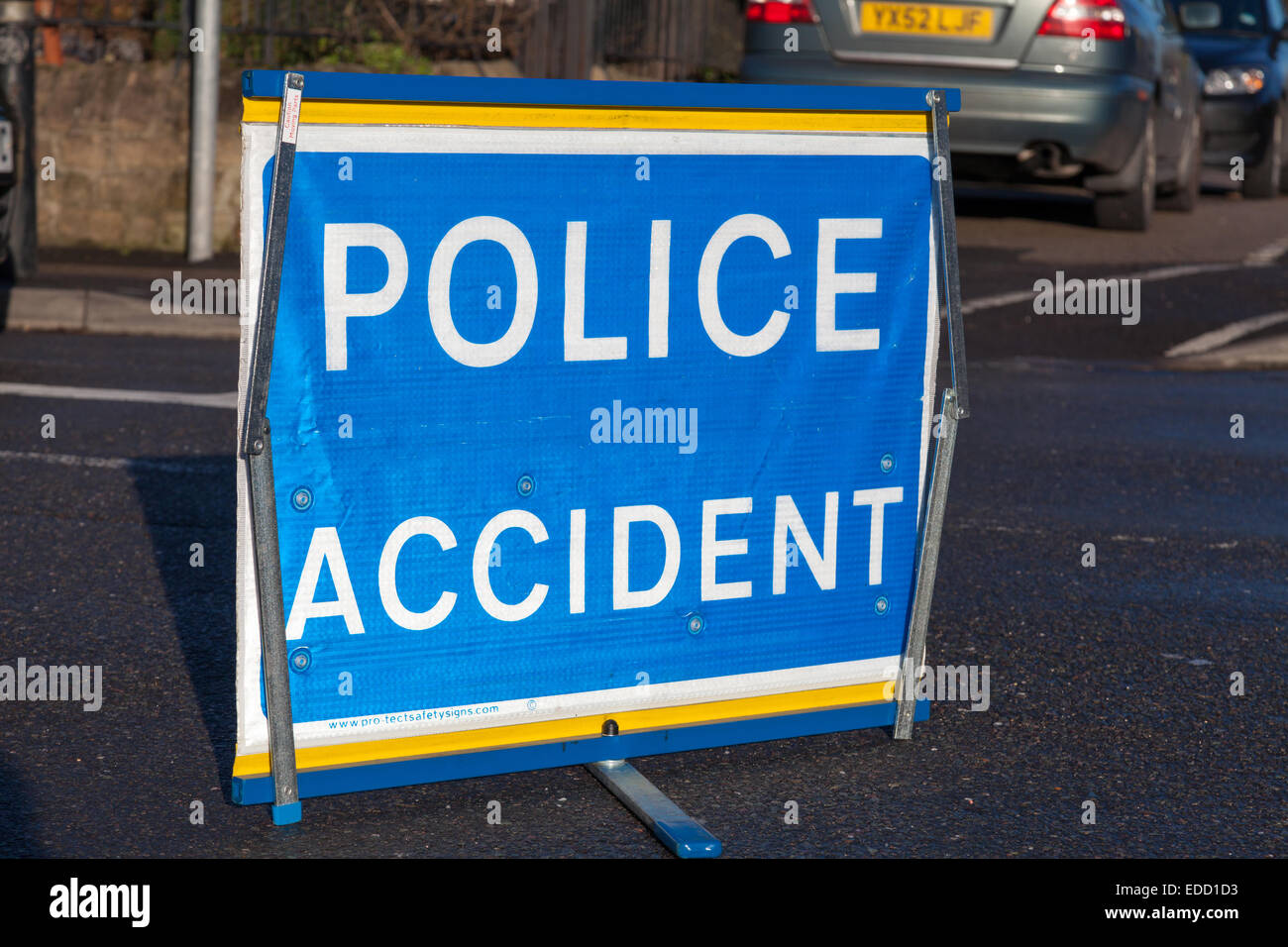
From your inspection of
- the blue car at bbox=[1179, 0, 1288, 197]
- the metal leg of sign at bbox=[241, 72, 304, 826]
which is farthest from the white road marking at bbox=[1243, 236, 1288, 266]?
the metal leg of sign at bbox=[241, 72, 304, 826]

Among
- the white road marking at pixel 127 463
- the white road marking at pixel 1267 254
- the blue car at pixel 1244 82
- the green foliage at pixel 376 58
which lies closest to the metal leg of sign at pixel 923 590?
the white road marking at pixel 127 463

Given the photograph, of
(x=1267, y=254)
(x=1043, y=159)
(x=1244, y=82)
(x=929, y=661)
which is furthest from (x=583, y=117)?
(x=1244, y=82)

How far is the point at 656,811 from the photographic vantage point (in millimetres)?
3244

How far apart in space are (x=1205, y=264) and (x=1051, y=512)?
22.2 feet

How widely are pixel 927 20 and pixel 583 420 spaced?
25.2 feet

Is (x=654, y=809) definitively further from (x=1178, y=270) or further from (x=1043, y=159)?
(x=1178, y=270)

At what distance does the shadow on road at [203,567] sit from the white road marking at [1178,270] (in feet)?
17.9

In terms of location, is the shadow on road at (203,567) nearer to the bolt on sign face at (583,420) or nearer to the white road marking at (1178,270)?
the bolt on sign face at (583,420)

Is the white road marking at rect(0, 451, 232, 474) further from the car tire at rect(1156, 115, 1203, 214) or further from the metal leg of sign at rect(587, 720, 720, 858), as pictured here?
the car tire at rect(1156, 115, 1203, 214)

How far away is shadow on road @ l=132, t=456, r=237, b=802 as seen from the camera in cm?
385

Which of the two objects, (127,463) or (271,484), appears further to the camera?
(127,463)

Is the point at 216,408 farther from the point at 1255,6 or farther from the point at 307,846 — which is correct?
the point at 1255,6

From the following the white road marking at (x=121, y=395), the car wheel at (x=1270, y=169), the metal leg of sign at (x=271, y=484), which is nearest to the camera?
the metal leg of sign at (x=271, y=484)

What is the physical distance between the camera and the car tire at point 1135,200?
1194 centimetres
